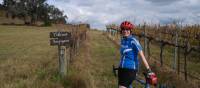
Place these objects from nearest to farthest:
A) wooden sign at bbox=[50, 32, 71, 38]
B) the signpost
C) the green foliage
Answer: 1. the signpost
2. wooden sign at bbox=[50, 32, 71, 38]
3. the green foliage

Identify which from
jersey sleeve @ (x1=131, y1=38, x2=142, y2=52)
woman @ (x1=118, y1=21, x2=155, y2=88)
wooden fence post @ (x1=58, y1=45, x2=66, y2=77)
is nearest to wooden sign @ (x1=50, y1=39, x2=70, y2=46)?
wooden fence post @ (x1=58, y1=45, x2=66, y2=77)

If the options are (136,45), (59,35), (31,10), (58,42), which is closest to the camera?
(136,45)

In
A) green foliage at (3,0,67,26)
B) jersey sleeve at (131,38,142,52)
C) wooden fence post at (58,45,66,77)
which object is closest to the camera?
jersey sleeve at (131,38,142,52)

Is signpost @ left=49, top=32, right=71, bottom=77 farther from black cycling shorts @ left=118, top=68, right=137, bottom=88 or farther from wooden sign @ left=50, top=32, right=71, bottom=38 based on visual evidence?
black cycling shorts @ left=118, top=68, right=137, bottom=88

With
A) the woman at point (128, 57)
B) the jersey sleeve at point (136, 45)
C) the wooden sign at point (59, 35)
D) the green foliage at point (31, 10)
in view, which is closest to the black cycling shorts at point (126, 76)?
the woman at point (128, 57)

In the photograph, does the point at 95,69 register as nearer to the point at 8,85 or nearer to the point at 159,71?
the point at 159,71

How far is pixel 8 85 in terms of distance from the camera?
1171 cm

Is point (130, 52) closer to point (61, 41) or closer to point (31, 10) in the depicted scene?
point (61, 41)

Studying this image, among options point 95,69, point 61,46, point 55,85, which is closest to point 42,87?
point 55,85

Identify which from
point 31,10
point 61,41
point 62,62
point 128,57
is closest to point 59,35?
point 61,41

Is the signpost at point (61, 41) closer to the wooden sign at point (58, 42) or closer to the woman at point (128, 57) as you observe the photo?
the wooden sign at point (58, 42)

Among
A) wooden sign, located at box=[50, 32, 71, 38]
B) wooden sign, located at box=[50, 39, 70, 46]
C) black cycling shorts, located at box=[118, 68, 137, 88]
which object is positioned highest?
wooden sign, located at box=[50, 32, 71, 38]

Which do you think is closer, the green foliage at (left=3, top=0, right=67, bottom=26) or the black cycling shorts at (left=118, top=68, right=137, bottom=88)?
the black cycling shorts at (left=118, top=68, right=137, bottom=88)

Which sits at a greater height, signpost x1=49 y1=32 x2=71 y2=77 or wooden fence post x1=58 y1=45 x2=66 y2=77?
signpost x1=49 y1=32 x2=71 y2=77
